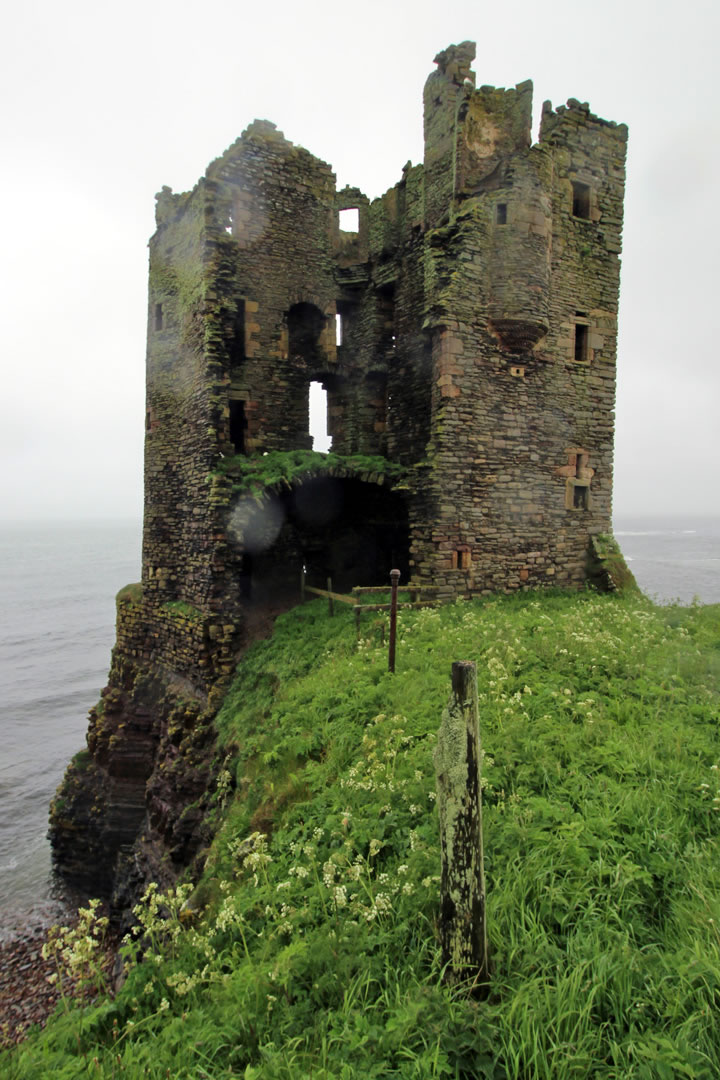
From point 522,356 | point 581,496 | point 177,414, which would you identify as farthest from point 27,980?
point 522,356

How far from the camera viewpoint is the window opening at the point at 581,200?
1513cm

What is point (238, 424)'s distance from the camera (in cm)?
1695

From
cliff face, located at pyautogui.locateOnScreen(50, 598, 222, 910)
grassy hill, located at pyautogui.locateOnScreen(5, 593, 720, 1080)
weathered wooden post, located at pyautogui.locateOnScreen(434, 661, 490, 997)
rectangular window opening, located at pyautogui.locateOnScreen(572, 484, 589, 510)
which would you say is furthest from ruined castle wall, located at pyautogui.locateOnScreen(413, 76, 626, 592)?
weathered wooden post, located at pyautogui.locateOnScreen(434, 661, 490, 997)

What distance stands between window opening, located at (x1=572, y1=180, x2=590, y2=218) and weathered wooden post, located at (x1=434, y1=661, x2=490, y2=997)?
1551 cm

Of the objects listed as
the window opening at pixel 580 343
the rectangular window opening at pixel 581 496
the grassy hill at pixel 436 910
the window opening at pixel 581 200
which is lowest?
the grassy hill at pixel 436 910

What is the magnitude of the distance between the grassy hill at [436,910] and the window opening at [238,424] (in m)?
10.3

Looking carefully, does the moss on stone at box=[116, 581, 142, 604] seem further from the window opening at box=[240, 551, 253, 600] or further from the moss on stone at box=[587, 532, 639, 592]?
the moss on stone at box=[587, 532, 639, 592]

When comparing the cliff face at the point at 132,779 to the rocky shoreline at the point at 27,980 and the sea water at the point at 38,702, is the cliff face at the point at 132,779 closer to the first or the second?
the rocky shoreline at the point at 27,980

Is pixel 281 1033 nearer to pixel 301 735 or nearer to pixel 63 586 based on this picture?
pixel 301 735

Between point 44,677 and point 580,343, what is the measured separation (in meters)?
36.0

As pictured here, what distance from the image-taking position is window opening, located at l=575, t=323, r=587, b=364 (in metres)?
15.5

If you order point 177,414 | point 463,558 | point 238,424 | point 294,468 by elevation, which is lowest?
point 463,558

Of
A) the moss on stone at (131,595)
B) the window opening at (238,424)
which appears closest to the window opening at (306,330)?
the window opening at (238,424)

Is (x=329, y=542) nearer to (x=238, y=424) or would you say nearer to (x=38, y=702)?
(x=238, y=424)
